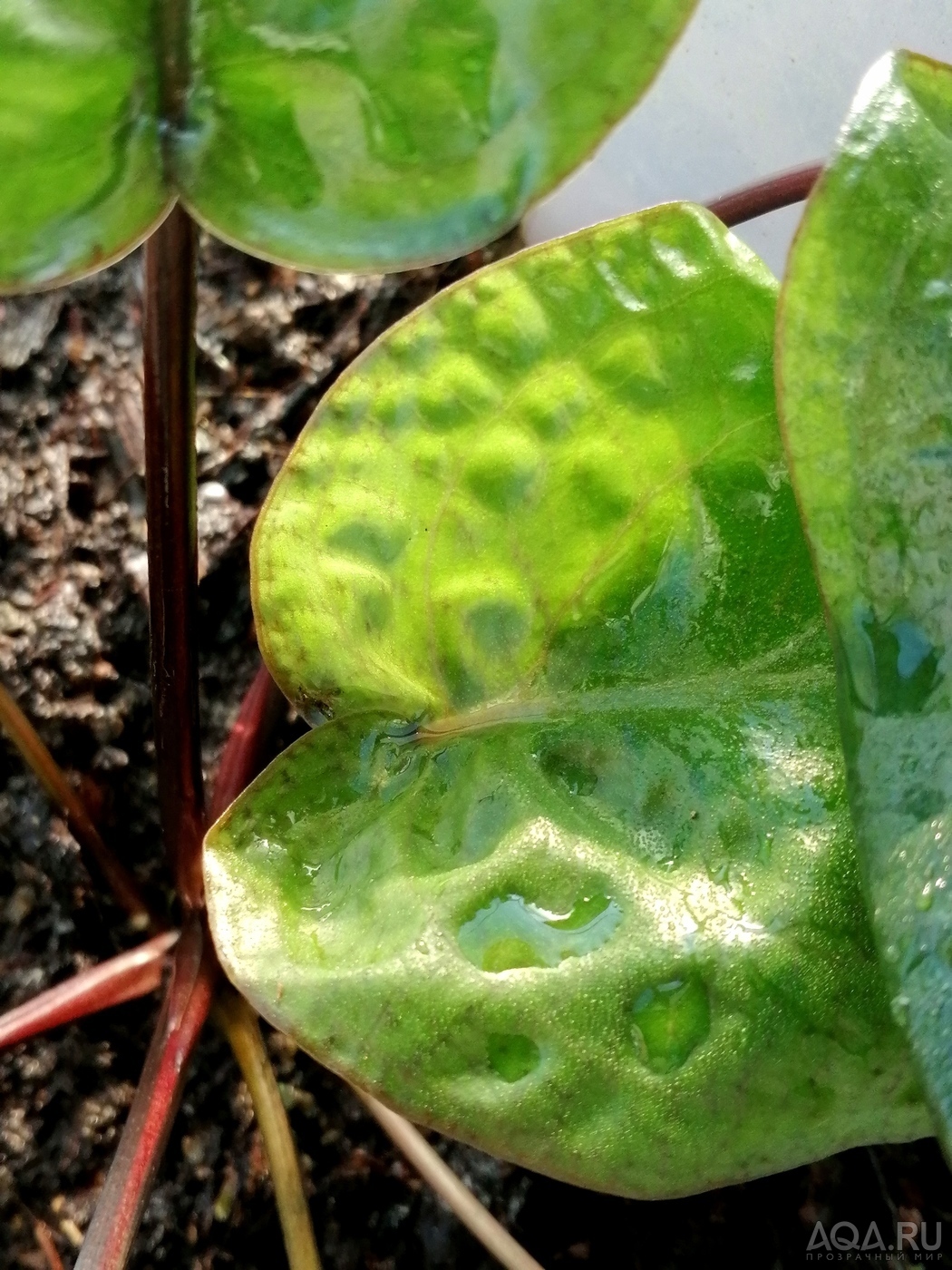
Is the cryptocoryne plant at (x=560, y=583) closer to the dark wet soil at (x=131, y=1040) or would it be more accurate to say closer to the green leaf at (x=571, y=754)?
the green leaf at (x=571, y=754)

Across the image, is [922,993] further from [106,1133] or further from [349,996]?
[106,1133]

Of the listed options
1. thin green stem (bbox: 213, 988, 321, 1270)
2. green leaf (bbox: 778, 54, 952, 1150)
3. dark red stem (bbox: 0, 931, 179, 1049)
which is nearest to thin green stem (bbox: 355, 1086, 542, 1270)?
thin green stem (bbox: 213, 988, 321, 1270)

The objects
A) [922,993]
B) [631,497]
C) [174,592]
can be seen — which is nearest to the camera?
[922,993]

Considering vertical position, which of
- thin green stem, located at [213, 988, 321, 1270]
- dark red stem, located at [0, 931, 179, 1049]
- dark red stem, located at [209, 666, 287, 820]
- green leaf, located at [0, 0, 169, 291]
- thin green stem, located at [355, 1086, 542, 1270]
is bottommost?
thin green stem, located at [355, 1086, 542, 1270]

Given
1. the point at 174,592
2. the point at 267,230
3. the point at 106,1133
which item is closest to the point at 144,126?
the point at 267,230

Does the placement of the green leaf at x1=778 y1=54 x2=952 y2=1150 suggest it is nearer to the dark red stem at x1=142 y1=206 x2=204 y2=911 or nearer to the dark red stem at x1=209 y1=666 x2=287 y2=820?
the dark red stem at x1=142 y1=206 x2=204 y2=911
